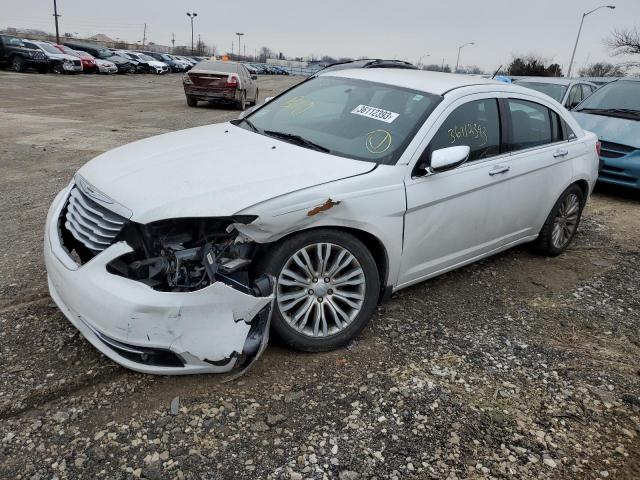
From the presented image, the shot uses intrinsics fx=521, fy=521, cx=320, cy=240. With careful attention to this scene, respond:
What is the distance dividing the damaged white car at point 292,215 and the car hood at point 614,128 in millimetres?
3807

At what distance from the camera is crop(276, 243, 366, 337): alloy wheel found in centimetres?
292

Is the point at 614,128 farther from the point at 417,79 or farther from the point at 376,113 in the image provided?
the point at 376,113

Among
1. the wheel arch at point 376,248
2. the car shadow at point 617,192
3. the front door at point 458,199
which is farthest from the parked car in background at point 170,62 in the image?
the wheel arch at point 376,248

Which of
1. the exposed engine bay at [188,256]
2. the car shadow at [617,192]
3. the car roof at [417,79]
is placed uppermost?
the car roof at [417,79]

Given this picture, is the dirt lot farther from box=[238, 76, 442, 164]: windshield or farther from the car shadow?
the car shadow

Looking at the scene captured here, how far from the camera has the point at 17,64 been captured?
89.0 ft

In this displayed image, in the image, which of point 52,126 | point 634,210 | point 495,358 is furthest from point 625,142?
point 52,126

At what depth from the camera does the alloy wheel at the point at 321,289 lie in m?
2.92

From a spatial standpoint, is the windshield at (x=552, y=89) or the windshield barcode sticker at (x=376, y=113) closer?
A: the windshield barcode sticker at (x=376, y=113)

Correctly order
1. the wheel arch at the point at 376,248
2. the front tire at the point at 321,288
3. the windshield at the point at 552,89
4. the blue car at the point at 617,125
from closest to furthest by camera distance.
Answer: the front tire at the point at 321,288
the wheel arch at the point at 376,248
the blue car at the point at 617,125
the windshield at the point at 552,89

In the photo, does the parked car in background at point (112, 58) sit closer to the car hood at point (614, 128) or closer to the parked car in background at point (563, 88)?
the parked car in background at point (563, 88)

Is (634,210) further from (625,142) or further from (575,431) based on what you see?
(575,431)

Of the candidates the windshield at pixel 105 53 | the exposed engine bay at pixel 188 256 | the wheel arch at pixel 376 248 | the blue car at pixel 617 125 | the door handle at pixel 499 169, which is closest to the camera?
the exposed engine bay at pixel 188 256

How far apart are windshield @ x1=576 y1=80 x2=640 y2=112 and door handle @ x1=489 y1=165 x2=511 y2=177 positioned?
17.8ft
